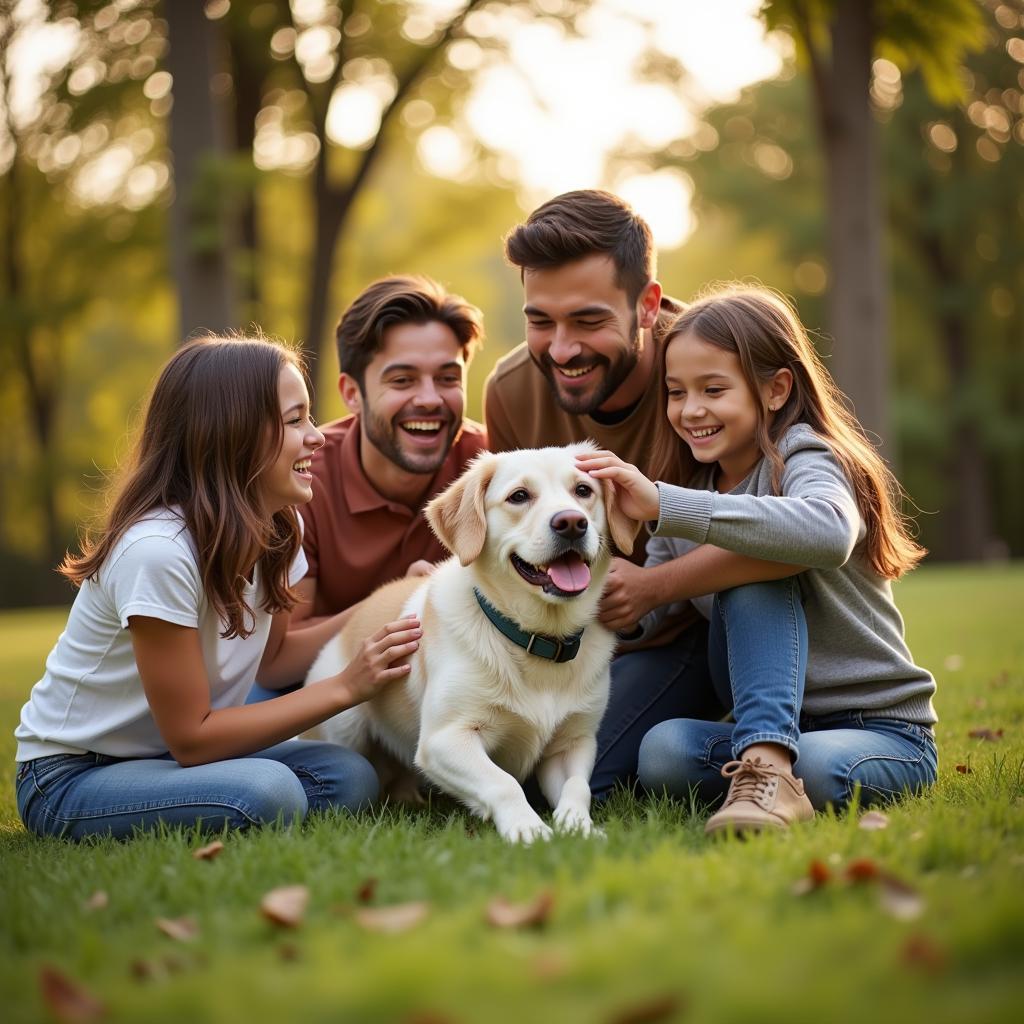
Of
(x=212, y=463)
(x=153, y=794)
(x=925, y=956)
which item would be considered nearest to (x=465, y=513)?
(x=212, y=463)

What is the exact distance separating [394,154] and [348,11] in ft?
13.6

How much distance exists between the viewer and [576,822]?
3215 mm

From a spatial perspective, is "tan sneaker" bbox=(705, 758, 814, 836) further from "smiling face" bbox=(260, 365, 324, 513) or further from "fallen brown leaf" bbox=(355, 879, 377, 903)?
"smiling face" bbox=(260, 365, 324, 513)

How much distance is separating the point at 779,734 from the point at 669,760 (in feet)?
1.56

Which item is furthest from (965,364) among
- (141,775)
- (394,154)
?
(141,775)

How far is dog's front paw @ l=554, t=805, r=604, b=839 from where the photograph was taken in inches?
119

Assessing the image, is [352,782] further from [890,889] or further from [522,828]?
[890,889]

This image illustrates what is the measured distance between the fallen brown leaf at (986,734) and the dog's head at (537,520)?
73.7 inches

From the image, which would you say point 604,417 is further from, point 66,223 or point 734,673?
point 66,223

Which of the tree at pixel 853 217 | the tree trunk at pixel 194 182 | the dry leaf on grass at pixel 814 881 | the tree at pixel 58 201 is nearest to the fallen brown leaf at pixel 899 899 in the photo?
the dry leaf on grass at pixel 814 881

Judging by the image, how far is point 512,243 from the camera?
177 inches

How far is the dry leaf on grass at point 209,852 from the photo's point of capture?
293 centimetres

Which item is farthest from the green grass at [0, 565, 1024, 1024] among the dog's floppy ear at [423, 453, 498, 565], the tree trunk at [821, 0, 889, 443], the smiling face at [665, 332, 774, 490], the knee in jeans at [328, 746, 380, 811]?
the tree trunk at [821, 0, 889, 443]

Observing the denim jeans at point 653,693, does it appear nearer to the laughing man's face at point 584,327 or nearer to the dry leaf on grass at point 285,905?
the laughing man's face at point 584,327
